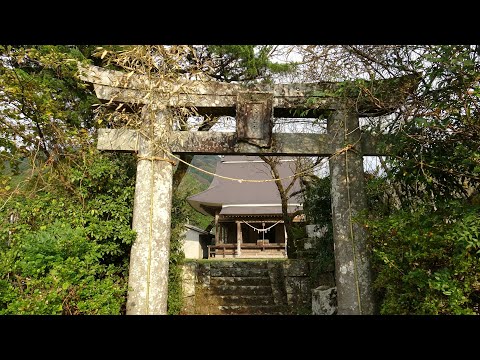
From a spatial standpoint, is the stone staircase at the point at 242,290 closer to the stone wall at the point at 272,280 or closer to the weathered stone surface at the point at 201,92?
the stone wall at the point at 272,280

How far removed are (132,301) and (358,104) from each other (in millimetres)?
4372

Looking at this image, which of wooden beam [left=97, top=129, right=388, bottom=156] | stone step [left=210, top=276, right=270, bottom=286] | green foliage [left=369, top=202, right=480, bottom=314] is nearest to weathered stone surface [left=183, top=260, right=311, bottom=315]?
stone step [left=210, top=276, right=270, bottom=286]

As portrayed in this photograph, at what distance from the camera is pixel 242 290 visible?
9.26 m

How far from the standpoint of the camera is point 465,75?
373 cm

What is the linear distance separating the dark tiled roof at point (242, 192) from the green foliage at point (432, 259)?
494 inches

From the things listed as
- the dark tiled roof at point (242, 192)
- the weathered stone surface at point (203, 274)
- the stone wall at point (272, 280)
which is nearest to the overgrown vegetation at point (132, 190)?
the stone wall at point (272, 280)

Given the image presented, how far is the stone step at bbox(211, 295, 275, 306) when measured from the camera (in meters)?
8.72

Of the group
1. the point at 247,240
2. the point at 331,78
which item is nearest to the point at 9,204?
the point at 331,78

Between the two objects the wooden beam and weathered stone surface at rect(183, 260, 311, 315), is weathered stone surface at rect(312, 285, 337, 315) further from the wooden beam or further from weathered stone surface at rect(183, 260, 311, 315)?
the wooden beam

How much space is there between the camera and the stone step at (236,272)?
974 centimetres

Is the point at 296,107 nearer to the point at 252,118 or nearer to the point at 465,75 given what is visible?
the point at 252,118

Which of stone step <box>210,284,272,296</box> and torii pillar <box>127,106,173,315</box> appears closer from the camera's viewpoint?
torii pillar <box>127,106,173,315</box>

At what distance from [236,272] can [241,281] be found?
0.30 meters

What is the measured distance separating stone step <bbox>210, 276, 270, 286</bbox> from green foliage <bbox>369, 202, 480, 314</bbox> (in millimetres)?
5053
